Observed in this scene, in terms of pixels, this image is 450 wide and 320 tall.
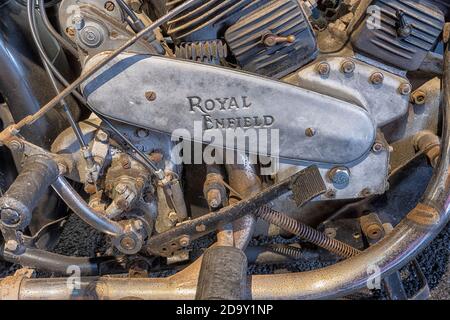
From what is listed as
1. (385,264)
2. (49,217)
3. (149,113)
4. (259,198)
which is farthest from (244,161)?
(49,217)

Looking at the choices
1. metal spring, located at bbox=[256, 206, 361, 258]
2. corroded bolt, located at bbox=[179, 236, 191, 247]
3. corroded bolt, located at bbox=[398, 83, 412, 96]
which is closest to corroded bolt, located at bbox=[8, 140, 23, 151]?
corroded bolt, located at bbox=[179, 236, 191, 247]

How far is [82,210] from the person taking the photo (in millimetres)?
780

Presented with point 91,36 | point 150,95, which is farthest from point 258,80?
point 91,36

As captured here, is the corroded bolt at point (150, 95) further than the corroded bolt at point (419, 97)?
No

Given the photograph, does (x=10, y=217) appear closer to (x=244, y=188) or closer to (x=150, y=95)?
(x=150, y=95)

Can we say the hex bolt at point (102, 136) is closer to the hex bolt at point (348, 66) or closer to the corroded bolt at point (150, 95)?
the corroded bolt at point (150, 95)

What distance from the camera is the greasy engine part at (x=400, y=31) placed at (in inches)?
30.2

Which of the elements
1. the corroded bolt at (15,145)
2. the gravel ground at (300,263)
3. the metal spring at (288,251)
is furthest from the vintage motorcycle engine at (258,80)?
the gravel ground at (300,263)

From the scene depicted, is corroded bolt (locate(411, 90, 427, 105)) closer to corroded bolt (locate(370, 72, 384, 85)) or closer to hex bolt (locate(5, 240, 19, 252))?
corroded bolt (locate(370, 72, 384, 85))

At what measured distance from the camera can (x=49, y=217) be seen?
40.0 inches

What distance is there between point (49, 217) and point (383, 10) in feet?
2.63

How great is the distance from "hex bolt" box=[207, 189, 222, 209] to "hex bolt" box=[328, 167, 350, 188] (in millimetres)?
220

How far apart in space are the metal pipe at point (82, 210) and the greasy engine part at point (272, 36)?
0.36m
